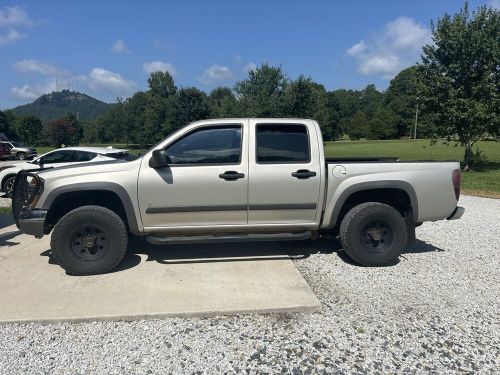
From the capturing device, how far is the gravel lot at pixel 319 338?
3.11 meters

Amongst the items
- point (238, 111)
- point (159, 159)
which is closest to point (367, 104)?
point (238, 111)

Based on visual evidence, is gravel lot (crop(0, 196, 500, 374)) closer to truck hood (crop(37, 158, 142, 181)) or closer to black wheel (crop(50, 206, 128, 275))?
black wheel (crop(50, 206, 128, 275))

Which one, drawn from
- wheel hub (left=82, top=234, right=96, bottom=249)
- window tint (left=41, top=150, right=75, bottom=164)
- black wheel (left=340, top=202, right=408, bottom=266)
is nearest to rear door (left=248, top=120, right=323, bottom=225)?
black wheel (left=340, top=202, right=408, bottom=266)

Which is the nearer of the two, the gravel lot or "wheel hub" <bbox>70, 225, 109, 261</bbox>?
the gravel lot

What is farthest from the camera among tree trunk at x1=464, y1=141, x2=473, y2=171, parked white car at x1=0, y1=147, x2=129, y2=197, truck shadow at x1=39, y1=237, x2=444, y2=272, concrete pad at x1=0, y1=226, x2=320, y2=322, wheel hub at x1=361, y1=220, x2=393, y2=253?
tree trunk at x1=464, y1=141, x2=473, y2=171

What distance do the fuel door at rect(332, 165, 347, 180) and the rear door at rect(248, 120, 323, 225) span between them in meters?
0.19

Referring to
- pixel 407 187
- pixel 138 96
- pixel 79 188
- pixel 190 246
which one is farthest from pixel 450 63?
pixel 138 96

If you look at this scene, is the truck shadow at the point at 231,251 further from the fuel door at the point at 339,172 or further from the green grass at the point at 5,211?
the green grass at the point at 5,211

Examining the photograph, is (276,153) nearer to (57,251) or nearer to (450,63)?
(57,251)

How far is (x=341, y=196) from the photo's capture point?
5.06m

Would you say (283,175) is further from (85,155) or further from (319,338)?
(85,155)

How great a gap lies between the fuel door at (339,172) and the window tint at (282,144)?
0.36m

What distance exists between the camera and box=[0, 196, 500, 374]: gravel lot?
10.2 ft

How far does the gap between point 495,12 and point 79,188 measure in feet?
60.8
